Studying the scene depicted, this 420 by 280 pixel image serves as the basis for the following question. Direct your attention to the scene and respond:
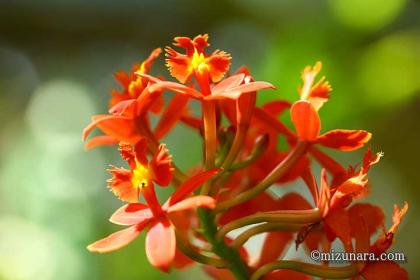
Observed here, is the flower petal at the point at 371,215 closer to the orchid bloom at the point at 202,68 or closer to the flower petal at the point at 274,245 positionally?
the flower petal at the point at 274,245

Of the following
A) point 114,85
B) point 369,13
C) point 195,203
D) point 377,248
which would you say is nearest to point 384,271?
point 377,248

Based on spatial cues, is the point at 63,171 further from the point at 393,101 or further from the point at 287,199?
the point at 287,199

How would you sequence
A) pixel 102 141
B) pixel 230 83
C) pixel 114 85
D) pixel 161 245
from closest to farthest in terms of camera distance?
pixel 161 245 → pixel 230 83 → pixel 102 141 → pixel 114 85

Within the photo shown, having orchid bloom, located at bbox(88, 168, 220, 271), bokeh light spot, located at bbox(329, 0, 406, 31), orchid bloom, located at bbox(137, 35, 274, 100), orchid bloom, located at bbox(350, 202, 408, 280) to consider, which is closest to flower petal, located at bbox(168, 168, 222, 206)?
orchid bloom, located at bbox(88, 168, 220, 271)

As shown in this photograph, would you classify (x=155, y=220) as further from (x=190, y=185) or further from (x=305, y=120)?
(x=305, y=120)

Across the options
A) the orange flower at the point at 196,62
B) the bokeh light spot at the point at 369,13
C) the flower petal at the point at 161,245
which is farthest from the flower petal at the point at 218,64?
the bokeh light spot at the point at 369,13

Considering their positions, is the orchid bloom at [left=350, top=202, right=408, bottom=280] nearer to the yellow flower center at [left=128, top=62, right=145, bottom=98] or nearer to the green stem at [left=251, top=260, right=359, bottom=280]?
the green stem at [left=251, top=260, right=359, bottom=280]

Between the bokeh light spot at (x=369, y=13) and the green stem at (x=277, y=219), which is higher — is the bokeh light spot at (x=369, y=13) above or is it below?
above
